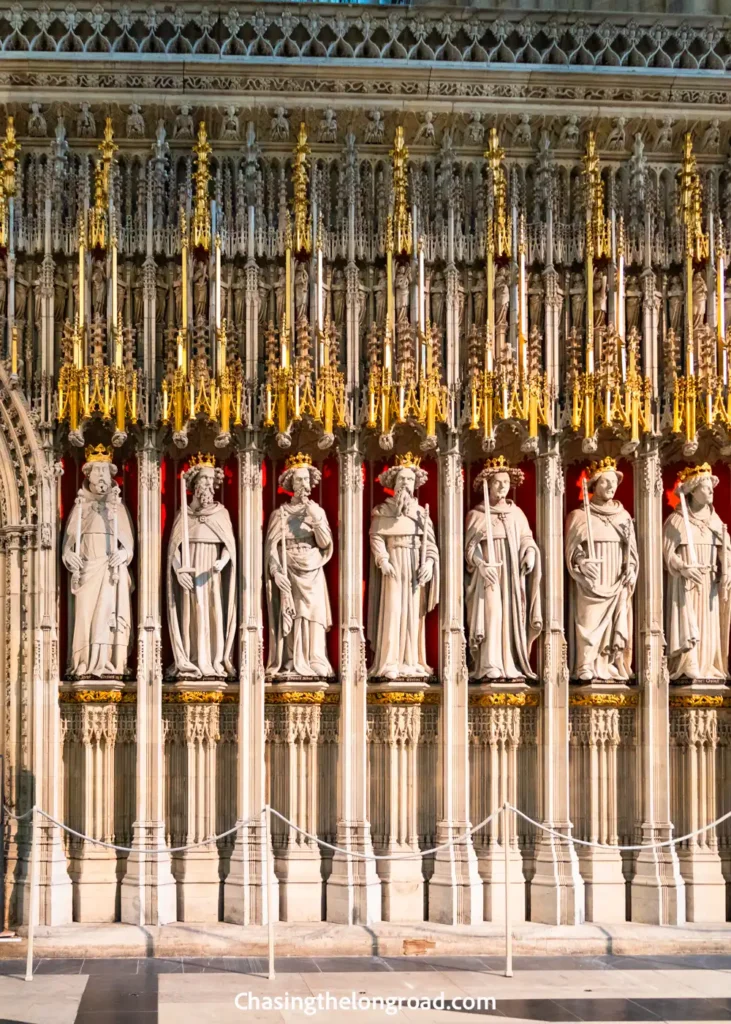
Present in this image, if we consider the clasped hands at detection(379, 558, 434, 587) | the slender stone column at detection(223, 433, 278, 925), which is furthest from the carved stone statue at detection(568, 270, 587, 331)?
the slender stone column at detection(223, 433, 278, 925)

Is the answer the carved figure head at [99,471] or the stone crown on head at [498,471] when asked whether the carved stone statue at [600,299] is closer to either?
the stone crown on head at [498,471]

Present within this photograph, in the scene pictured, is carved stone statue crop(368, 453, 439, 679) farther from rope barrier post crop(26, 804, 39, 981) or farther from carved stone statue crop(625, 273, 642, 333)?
rope barrier post crop(26, 804, 39, 981)

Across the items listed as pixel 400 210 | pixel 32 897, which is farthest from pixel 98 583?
pixel 400 210

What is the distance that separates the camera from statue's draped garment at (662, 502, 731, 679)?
17.6 m

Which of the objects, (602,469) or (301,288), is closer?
(301,288)

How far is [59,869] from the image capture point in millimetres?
16719

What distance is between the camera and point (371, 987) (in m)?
14.2

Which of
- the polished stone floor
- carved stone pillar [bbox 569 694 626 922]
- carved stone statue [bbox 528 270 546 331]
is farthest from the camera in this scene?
carved stone statue [bbox 528 270 546 331]

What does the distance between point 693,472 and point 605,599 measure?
183cm

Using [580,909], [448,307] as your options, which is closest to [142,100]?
[448,307]

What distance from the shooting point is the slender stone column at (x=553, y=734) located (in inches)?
671

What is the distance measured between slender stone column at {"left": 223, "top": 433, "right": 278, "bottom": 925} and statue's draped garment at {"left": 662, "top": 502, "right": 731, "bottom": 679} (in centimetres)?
455

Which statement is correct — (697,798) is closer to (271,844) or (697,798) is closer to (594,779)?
(594,779)

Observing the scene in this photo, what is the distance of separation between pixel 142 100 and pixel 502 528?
6.08m
